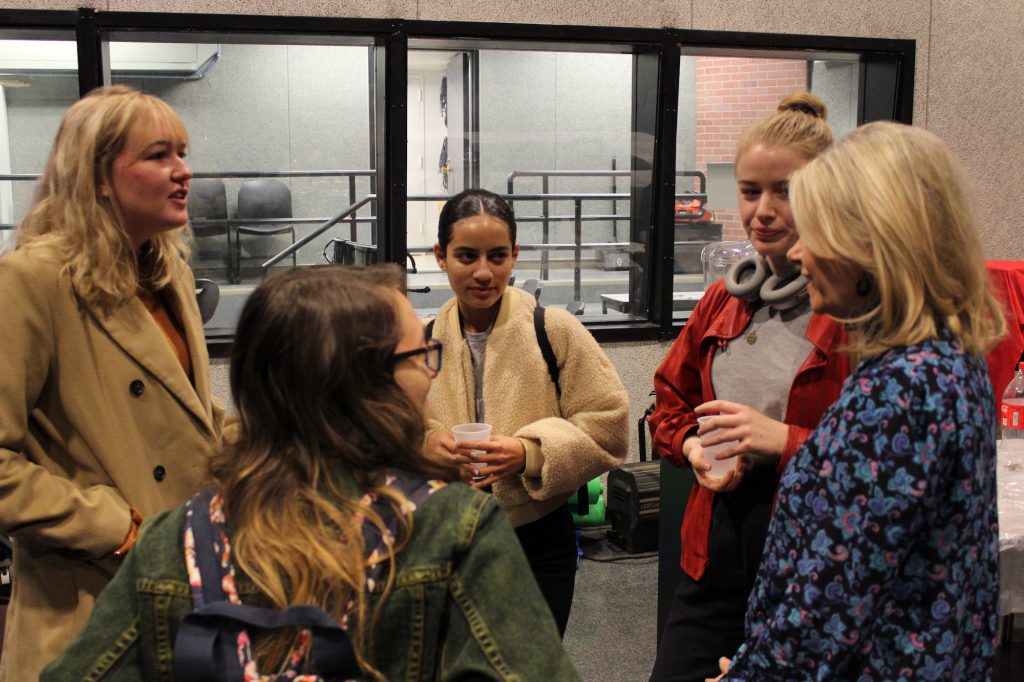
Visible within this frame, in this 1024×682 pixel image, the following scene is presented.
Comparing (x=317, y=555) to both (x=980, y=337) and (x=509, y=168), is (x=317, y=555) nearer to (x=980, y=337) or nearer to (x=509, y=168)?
(x=980, y=337)

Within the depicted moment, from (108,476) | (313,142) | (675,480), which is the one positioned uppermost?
(313,142)

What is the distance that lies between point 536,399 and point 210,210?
10.2 ft

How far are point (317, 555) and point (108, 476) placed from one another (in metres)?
0.88

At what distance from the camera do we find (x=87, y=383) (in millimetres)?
1763

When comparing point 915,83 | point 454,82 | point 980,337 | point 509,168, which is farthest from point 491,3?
point 980,337

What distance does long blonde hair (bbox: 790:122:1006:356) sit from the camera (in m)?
1.25

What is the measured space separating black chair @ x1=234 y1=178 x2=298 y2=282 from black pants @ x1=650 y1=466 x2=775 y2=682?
3.49 metres

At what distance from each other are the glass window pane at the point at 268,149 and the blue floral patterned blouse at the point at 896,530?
388cm

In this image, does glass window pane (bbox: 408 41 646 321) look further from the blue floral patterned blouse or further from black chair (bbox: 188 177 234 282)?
the blue floral patterned blouse

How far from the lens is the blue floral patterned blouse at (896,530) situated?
120 centimetres

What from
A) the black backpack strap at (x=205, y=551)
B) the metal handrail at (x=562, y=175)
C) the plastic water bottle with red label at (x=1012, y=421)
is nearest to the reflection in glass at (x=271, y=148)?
the metal handrail at (x=562, y=175)

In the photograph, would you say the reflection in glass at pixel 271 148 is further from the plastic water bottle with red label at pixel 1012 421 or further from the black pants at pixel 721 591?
the black pants at pixel 721 591

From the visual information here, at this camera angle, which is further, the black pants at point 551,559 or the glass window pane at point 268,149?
the glass window pane at point 268,149

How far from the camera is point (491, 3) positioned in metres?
4.69
